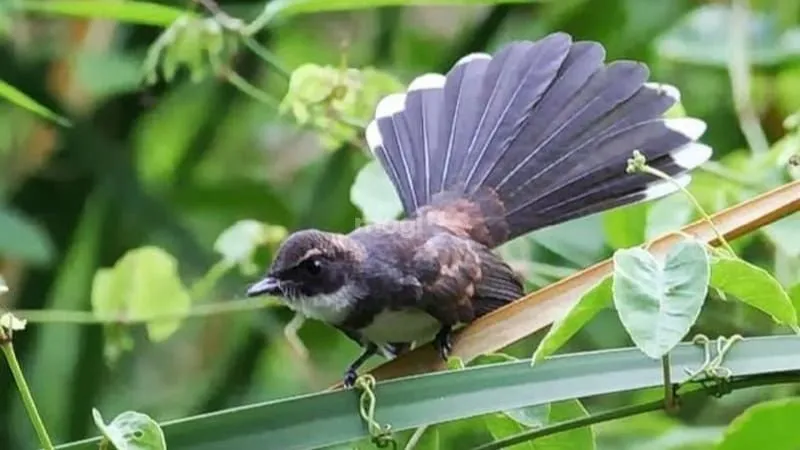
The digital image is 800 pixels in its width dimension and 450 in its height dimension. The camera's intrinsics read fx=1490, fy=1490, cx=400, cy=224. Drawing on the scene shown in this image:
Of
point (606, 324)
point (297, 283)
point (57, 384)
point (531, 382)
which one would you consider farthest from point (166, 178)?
point (531, 382)

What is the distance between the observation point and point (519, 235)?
1.08m

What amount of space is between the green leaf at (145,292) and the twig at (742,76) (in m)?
0.47

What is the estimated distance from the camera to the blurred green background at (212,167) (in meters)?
1.43

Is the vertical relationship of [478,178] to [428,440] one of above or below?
above

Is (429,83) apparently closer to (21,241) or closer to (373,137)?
(373,137)

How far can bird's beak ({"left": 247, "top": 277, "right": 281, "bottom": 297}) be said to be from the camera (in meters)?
0.90

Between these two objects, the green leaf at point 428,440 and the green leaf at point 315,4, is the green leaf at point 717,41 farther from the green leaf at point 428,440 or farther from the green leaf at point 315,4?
the green leaf at point 428,440

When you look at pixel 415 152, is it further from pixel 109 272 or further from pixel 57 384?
pixel 57 384

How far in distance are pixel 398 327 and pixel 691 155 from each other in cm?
24

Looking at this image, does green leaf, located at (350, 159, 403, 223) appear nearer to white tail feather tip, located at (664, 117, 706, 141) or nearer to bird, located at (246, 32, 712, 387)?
bird, located at (246, 32, 712, 387)

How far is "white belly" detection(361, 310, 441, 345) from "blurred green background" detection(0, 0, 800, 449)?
0.91 feet

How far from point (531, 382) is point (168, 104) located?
1.31 meters

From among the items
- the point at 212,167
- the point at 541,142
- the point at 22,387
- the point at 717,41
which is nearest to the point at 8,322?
the point at 22,387

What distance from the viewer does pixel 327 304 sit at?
36.3 inches
